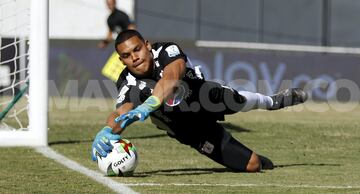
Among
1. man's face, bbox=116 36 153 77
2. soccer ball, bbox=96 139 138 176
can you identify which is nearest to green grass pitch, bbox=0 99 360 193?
soccer ball, bbox=96 139 138 176

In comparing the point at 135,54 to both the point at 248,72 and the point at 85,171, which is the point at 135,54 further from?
the point at 248,72

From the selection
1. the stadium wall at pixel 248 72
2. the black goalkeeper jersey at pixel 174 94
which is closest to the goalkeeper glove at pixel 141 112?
the black goalkeeper jersey at pixel 174 94

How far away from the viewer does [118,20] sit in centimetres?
2039

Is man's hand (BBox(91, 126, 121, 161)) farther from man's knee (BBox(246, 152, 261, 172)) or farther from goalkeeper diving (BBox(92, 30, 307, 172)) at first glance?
man's knee (BBox(246, 152, 261, 172))

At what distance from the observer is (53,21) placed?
115ft

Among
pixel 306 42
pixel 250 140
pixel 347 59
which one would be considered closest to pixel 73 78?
pixel 347 59

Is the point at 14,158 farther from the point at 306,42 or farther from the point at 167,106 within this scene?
the point at 306,42

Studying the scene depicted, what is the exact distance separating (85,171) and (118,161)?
0.75 meters

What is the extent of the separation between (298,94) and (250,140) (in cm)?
342

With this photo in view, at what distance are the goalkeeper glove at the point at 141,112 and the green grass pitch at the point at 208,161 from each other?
577 millimetres

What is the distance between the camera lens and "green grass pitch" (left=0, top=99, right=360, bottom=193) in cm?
846

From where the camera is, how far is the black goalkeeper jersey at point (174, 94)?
29.7 feet

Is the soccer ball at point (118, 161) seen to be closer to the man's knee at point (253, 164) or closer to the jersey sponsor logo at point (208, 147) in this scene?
the jersey sponsor logo at point (208, 147)

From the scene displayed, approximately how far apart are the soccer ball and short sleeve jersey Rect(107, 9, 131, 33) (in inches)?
414
